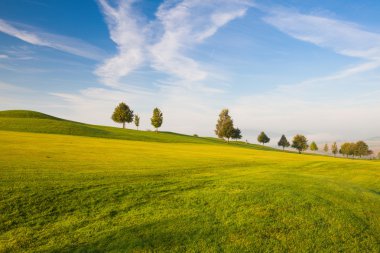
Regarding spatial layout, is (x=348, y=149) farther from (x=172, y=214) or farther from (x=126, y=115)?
(x=172, y=214)

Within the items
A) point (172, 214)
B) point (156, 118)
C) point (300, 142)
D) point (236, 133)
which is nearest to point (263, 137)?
point (300, 142)

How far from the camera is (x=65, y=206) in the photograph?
38.9 ft

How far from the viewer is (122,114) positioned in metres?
124

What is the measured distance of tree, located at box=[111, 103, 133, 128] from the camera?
12394 centimetres

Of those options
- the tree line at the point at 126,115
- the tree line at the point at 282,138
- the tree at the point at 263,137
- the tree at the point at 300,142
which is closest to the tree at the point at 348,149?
the tree line at the point at 282,138

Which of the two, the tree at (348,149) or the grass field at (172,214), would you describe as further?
the tree at (348,149)

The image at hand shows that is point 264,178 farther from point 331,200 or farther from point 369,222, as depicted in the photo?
point 369,222

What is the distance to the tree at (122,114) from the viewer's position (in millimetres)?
123938

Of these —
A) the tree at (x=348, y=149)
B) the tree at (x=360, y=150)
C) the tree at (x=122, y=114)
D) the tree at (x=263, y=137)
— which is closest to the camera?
the tree at (x=122, y=114)

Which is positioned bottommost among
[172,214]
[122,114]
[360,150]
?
[172,214]

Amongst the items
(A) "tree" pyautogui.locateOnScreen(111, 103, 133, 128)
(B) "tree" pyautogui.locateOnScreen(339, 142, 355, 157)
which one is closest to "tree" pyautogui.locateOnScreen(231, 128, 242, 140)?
(A) "tree" pyautogui.locateOnScreen(111, 103, 133, 128)

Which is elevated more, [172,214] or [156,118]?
[156,118]

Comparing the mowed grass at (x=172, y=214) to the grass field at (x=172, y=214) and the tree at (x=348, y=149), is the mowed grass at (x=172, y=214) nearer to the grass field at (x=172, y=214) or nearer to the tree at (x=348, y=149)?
the grass field at (x=172, y=214)

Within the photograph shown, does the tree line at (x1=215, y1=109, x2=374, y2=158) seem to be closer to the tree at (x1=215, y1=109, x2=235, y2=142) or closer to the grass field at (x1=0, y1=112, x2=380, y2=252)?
the tree at (x1=215, y1=109, x2=235, y2=142)
